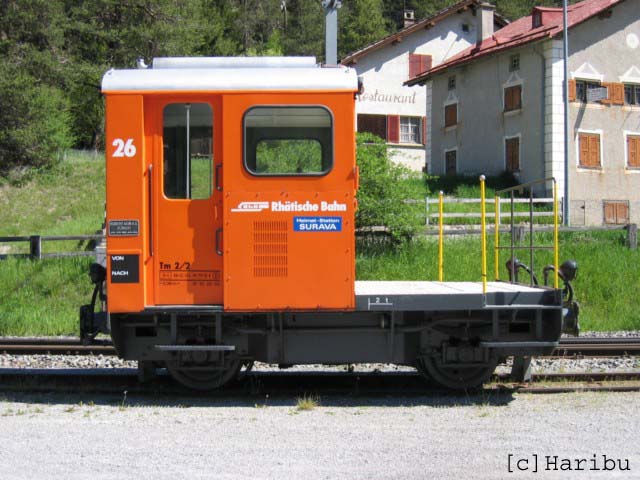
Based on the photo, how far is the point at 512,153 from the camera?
3023 cm

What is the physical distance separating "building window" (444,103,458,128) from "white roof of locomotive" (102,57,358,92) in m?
26.7

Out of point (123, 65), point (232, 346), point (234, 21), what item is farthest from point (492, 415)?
point (234, 21)

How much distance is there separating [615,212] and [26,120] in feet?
85.1

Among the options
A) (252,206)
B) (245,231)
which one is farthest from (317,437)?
(252,206)

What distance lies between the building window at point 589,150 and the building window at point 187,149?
22.9 meters

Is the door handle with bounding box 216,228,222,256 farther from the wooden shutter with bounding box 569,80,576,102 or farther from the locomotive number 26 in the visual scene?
the wooden shutter with bounding box 569,80,576,102

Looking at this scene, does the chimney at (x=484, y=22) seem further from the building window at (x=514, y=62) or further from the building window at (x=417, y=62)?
the building window at (x=417, y=62)

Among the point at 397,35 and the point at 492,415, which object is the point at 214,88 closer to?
the point at 492,415

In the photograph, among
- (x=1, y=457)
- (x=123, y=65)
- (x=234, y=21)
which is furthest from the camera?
(x=234, y=21)

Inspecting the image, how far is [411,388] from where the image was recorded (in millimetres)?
8594

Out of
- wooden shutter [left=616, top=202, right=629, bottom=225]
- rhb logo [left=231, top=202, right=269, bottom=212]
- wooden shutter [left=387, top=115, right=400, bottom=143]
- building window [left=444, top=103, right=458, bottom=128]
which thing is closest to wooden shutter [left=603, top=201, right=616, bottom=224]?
wooden shutter [left=616, top=202, right=629, bottom=225]

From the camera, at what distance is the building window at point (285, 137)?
773cm

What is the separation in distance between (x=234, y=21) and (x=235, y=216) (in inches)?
2261

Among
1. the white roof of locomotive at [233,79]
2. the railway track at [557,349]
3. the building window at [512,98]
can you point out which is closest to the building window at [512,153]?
the building window at [512,98]
